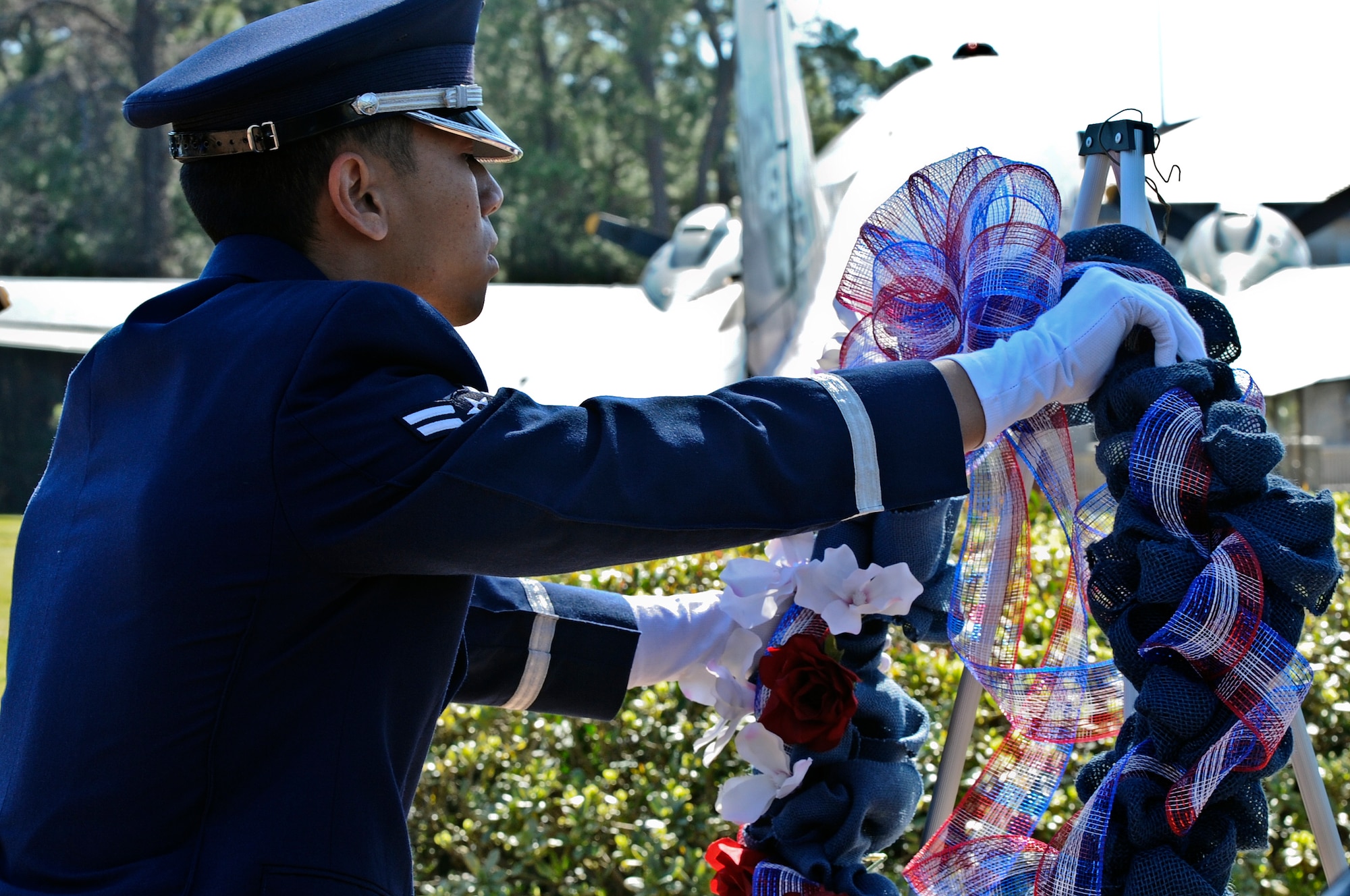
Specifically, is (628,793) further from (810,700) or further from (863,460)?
(863,460)

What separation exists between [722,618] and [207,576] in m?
0.90

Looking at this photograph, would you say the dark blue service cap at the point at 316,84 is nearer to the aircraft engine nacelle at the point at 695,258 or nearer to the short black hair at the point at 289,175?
the short black hair at the point at 289,175

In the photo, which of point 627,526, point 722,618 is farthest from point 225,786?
point 722,618

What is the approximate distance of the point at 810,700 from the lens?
1.65m

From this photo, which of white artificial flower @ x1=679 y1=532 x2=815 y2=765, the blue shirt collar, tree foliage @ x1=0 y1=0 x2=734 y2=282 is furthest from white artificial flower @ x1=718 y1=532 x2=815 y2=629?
tree foliage @ x1=0 y1=0 x2=734 y2=282

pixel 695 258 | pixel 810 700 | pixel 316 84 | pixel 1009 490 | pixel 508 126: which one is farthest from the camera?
pixel 508 126

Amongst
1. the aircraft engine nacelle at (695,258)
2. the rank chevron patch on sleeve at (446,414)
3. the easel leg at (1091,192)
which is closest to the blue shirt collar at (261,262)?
the rank chevron patch on sleeve at (446,414)

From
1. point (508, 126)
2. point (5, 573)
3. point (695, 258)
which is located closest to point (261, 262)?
point (5, 573)

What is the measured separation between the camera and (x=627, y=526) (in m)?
1.30

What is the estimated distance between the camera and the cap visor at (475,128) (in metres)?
1.53

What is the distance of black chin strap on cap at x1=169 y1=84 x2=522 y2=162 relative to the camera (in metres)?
1.49

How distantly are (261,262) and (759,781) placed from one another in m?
0.91

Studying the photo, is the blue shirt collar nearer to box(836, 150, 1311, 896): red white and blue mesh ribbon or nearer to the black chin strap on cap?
the black chin strap on cap

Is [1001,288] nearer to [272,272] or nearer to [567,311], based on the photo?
[272,272]
